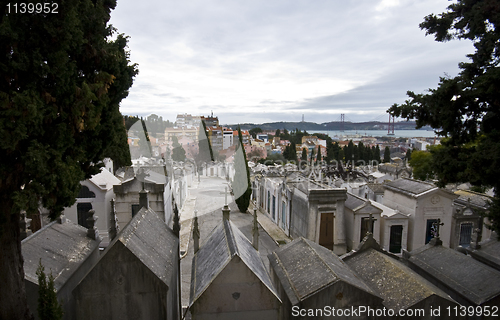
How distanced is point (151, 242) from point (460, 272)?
915 cm

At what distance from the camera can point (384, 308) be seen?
7262mm

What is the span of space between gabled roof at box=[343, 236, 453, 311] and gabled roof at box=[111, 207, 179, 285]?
Result: 5.26 m

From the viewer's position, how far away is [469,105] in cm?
869

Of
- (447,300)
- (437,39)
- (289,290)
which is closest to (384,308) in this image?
(447,300)

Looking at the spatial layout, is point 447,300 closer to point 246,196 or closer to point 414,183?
point 414,183

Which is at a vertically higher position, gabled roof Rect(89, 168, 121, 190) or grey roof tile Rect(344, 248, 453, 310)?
gabled roof Rect(89, 168, 121, 190)

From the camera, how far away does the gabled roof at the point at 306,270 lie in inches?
276

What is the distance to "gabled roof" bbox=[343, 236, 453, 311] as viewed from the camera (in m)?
7.54

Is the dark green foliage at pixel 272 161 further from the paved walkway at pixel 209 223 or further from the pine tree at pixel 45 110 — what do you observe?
the pine tree at pixel 45 110

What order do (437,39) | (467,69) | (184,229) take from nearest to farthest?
1. (467,69)
2. (437,39)
3. (184,229)

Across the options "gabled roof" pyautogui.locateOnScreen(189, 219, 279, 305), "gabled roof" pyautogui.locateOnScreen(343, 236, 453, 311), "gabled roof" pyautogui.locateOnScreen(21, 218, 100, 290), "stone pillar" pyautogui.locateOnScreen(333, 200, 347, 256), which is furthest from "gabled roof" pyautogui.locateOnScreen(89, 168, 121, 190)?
"stone pillar" pyautogui.locateOnScreen(333, 200, 347, 256)

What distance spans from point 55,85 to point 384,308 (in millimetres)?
8717

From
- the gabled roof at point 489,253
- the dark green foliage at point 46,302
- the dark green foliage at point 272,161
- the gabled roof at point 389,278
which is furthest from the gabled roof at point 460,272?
the dark green foliage at point 272,161

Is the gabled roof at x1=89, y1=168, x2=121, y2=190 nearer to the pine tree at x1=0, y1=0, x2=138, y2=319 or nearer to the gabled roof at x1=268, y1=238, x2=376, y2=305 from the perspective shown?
the pine tree at x1=0, y1=0, x2=138, y2=319
